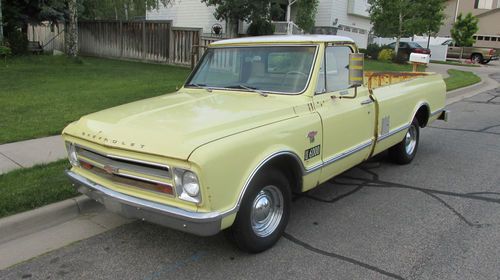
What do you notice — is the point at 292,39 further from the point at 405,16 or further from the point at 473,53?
the point at 473,53

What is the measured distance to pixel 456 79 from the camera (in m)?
18.3

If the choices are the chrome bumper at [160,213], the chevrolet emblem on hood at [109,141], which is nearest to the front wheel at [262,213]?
the chrome bumper at [160,213]

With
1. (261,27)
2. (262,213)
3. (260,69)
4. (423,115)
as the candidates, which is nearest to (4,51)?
(261,27)

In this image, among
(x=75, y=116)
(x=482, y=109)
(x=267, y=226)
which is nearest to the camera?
(x=267, y=226)

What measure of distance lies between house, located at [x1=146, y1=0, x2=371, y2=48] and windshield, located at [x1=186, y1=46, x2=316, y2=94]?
20.5m

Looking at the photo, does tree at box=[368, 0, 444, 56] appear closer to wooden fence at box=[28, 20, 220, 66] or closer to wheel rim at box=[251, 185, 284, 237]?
wooden fence at box=[28, 20, 220, 66]

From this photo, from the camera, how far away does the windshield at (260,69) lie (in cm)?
443

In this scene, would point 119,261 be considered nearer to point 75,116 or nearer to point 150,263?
point 150,263

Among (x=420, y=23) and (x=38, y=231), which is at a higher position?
(x=420, y=23)

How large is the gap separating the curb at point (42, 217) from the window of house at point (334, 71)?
2603mm

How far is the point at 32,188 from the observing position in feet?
15.3

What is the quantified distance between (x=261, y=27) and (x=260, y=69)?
1907cm

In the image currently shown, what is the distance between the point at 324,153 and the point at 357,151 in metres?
0.72

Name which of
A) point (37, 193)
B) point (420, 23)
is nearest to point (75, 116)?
point (37, 193)
